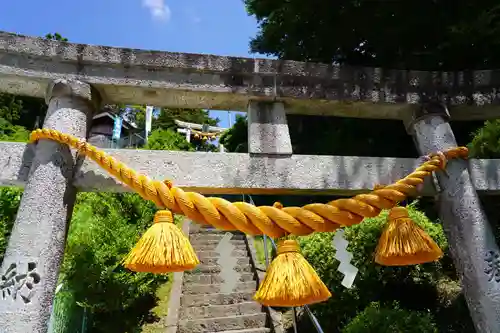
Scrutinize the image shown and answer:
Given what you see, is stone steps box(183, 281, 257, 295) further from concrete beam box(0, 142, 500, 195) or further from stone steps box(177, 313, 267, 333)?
concrete beam box(0, 142, 500, 195)

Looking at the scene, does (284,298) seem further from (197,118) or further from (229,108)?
(197,118)

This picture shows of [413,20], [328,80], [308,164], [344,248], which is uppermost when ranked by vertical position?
[413,20]

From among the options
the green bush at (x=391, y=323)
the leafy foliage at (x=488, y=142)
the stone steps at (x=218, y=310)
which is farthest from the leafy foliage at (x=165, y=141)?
the leafy foliage at (x=488, y=142)

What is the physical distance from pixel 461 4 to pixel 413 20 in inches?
21.7

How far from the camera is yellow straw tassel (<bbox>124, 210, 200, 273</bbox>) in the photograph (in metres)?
1.90

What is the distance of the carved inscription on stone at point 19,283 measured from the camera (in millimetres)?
2123

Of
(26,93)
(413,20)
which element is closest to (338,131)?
(413,20)

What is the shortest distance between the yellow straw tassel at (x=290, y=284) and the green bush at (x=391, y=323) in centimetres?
234

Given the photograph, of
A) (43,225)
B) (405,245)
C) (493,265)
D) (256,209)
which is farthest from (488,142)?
(43,225)

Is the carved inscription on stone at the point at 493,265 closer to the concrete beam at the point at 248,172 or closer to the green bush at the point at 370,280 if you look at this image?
the concrete beam at the point at 248,172

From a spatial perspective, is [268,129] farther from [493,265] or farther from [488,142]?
[488,142]

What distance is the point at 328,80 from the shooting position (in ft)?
10.2

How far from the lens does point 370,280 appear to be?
486 cm

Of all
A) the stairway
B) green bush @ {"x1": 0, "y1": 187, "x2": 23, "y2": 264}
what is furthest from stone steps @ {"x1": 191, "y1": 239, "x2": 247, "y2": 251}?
green bush @ {"x1": 0, "y1": 187, "x2": 23, "y2": 264}
